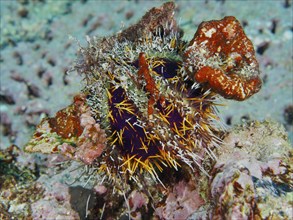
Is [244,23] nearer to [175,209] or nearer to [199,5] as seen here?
[199,5]

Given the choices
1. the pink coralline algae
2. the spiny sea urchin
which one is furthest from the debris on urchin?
the pink coralline algae

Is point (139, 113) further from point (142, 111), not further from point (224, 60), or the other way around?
point (224, 60)

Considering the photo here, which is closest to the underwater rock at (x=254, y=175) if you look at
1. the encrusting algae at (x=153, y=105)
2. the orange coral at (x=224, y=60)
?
the encrusting algae at (x=153, y=105)

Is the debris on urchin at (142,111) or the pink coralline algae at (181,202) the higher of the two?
the debris on urchin at (142,111)

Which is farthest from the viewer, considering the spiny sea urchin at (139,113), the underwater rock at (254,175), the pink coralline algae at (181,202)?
the pink coralline algae at (181,202)

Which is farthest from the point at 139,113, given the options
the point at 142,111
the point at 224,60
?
the point at 224,60

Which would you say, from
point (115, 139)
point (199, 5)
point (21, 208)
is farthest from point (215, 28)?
point (199, 5)

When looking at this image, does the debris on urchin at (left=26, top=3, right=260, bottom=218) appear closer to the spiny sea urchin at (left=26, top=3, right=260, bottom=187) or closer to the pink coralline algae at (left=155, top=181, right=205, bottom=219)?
the spiny sea urchin at (left=26, top=3, right=260, bottom=187)

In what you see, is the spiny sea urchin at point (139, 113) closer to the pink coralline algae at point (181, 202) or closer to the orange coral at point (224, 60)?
the orange coral at point (224, 60)
